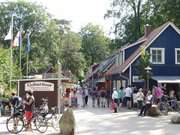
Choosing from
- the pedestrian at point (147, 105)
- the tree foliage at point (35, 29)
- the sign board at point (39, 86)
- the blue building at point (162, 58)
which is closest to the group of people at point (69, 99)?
the sign board at point (39, 86)

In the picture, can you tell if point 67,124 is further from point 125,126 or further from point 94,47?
point 94,47

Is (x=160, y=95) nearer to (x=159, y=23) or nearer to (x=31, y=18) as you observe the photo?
(x=159, y=23)

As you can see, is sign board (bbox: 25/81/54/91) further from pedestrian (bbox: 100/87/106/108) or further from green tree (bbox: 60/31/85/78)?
green tree (bbox: 60/31/85/78)

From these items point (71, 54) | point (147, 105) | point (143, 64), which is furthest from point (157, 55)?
point (71, 54)

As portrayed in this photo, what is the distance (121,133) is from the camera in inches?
738

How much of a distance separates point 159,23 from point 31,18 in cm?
2399

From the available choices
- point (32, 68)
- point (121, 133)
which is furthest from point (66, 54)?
point (121, 133)

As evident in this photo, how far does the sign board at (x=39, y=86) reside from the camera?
29.1m

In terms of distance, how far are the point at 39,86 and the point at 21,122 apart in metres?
Answer: 9.59

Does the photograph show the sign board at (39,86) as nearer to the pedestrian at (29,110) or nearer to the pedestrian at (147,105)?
the pedestrian at (147,105)

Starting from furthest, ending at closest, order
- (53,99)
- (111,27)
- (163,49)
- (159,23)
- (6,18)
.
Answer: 1. (6,18)
2. (111,27)
3. (159,23)
4. (163,49)
5. (53,99)

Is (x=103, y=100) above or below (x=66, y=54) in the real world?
below

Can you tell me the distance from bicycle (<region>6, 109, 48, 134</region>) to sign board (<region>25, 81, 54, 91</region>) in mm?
9452

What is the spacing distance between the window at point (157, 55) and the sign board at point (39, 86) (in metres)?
13.4
